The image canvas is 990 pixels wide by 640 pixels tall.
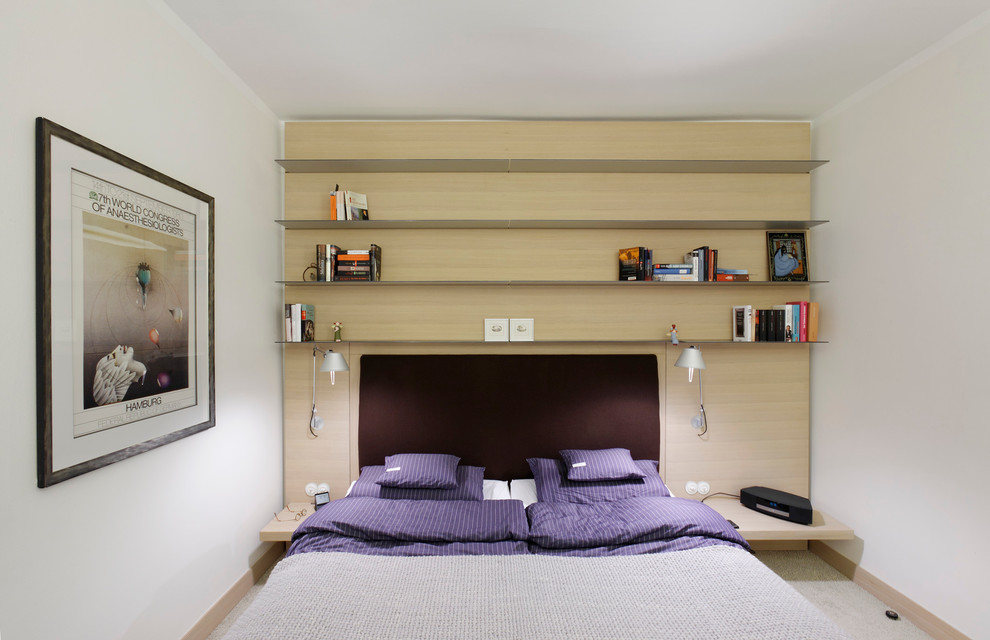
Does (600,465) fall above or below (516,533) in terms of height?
above

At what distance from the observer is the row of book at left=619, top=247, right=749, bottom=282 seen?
269 cm

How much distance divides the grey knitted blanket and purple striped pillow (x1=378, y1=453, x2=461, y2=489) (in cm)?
60

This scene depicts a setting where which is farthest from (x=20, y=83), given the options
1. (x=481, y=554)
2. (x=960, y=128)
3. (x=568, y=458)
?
(x=960, y=128)

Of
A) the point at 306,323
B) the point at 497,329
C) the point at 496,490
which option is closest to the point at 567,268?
the point at 497,329

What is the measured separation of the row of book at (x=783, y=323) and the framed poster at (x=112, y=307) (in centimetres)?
301

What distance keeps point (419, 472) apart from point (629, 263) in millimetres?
1799

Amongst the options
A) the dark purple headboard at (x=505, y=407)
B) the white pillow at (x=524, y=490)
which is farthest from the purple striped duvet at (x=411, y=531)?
the dark purple headboard at (x=505, y=407)

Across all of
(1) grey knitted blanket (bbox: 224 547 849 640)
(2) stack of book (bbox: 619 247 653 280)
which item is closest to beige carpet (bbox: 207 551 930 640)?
(1) grey knitted blanket (bbox: 224 547 849 640)

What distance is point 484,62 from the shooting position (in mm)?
2221

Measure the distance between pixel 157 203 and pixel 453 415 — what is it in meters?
1.86

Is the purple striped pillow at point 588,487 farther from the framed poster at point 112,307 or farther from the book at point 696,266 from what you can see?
the framed poster at point 112,307

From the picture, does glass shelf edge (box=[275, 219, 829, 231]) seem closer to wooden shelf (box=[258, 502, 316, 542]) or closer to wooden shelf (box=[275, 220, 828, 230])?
wooden shelf (box=[275, 220, 828, 230])

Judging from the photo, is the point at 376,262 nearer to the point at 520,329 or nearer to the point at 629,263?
the point at 520,329

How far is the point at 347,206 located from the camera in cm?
267
